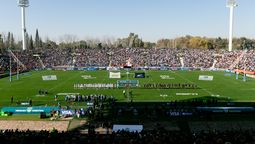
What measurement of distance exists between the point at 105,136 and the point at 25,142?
13.3 feet

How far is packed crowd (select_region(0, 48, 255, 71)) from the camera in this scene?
96.2 metres

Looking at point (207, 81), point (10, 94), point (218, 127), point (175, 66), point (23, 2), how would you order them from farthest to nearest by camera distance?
point (23, 2)
point (175, 66)
point (207, 81)
point (10, 94)
point (218, 127)

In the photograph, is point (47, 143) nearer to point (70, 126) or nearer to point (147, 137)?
point (147, 137)

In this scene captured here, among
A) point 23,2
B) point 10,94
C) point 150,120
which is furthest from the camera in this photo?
point 23,2

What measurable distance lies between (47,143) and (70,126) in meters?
11.5

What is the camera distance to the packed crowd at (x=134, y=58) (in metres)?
96.2

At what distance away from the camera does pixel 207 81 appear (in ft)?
206

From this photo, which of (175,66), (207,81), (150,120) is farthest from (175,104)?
(175,66)

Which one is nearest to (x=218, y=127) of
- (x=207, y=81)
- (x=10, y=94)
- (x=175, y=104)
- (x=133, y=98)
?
(x=175, y=104)

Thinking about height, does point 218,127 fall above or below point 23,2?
below

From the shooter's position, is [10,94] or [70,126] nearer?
[70,126]

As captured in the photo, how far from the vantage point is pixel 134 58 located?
103000mm

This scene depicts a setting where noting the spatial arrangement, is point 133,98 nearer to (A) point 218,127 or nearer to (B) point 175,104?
(B) point 175,104

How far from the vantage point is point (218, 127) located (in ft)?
96.2
